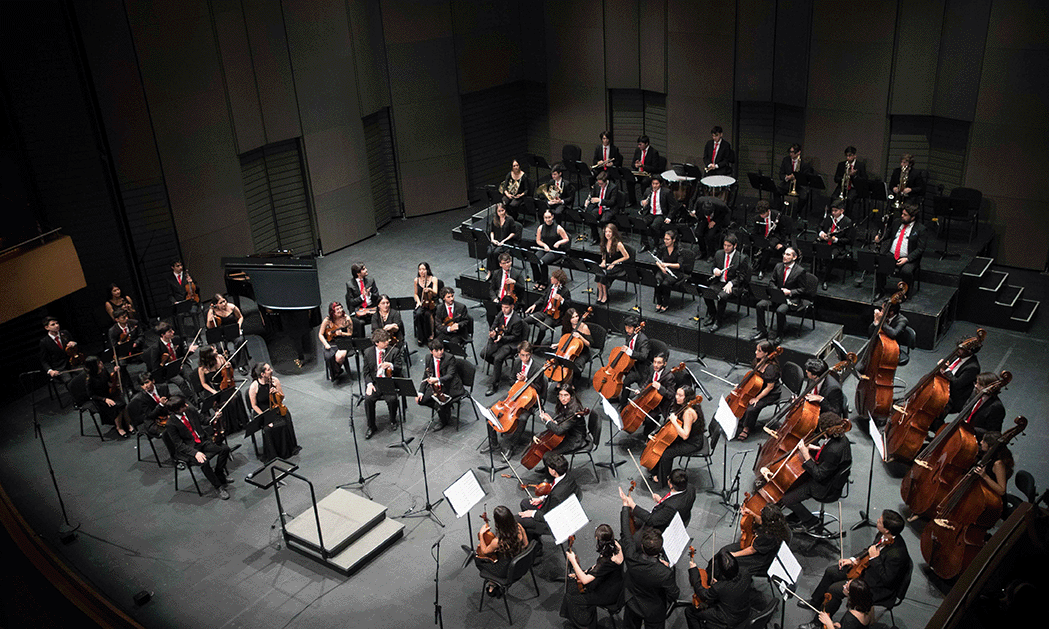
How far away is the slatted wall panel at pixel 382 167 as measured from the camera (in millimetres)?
18641

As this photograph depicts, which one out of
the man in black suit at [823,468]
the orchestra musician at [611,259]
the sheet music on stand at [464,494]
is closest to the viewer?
the sheet music on stand at [464,494]

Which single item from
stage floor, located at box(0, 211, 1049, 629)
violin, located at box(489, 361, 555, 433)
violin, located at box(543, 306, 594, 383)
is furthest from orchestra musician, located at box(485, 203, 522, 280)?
violin, located at box(489, 361, 555, 433)

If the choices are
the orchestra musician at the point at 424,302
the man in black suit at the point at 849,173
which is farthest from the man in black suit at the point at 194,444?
the man in black suit at the point at 849,173

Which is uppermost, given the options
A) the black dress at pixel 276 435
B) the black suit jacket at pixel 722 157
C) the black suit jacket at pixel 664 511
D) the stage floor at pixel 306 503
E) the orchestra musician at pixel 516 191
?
the black suit jacket at pixel 722 157

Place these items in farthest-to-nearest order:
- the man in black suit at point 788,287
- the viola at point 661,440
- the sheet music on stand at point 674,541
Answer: the man in black suit at point 788,287 → the viola at point 661,440 → the sheet music on stand at point 674,541

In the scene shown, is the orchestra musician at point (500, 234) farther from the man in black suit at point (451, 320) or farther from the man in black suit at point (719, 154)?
the man in black suit at point (719, 154)

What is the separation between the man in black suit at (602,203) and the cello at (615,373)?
4.16 meters

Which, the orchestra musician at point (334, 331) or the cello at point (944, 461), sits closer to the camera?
the cello at point (944, 461)

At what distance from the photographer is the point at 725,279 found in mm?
13242

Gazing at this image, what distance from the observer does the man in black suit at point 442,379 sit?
11.6 meters

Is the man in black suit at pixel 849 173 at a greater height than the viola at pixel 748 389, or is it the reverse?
the man in black suit at pixel 849 173

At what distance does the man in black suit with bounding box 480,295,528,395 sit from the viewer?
41.9ft

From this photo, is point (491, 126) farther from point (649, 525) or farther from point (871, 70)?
point (649, 525)

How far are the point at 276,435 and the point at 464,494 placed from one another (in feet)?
12.4
